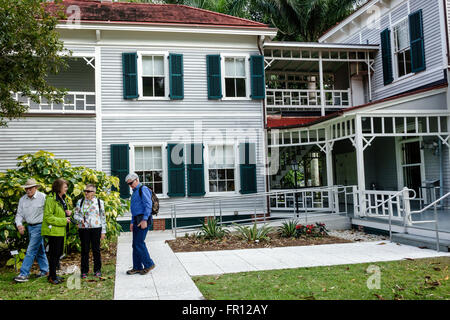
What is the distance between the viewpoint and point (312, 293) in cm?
514

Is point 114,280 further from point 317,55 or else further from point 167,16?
point 317,55

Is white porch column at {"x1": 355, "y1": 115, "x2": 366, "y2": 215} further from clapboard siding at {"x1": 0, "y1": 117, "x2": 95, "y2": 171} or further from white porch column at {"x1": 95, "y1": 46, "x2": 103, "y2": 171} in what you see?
clapboard siding at {"x1": 0, "y1": 117, "x2": 95, "y2": 171}

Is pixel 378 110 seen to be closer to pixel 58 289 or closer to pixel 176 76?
pixel 176 76

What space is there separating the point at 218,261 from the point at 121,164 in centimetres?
629

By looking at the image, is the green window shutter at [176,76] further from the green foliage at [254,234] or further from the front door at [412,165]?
the front door at [412,165]

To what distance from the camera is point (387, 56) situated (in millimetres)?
15188

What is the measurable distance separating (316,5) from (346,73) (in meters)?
10.3

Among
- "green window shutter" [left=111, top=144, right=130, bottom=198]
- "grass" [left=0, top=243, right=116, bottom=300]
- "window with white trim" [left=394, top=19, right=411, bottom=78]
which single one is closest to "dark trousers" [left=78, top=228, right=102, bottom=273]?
"grass" [left=0, top=243, right=116, bottom=300]

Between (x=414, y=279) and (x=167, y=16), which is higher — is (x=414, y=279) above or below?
below

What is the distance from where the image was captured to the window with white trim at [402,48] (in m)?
14.4

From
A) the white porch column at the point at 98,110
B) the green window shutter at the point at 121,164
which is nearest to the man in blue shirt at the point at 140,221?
the green window shutter at the point at 121,164

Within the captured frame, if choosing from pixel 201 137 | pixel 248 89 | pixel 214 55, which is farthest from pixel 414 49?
pixel 201 137

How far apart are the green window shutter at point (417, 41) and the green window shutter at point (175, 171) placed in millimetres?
Answer: 8814

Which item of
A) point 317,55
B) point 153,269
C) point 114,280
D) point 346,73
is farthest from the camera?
point 346,73
